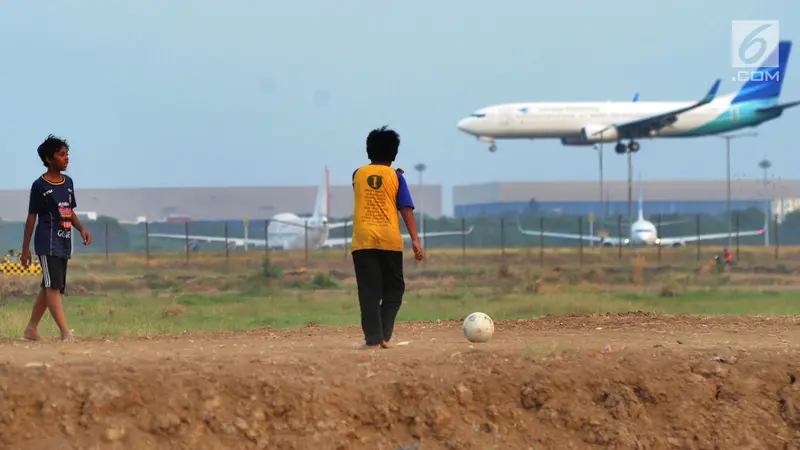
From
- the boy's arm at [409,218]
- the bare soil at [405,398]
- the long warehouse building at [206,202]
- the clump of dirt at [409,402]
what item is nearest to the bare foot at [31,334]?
the bare soil at [405,398]

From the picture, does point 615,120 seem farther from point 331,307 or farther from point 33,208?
point 33,208

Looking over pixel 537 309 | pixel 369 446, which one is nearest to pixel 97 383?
Answer: pixel 369 446

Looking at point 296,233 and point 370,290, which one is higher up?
point 370,290

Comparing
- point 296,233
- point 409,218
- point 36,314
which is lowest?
point 296,233

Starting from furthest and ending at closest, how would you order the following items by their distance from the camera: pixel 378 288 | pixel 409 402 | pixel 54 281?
1. pixel 54 281
2. pixel 378 288
3. pixel 409 402

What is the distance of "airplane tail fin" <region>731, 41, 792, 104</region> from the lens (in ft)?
250

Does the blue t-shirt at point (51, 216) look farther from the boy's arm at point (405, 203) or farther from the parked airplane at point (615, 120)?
the parked airplane at point (615, 120)

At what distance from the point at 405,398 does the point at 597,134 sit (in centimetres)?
6393

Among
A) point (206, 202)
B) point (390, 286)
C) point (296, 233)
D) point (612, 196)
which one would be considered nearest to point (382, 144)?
point (390, 286)

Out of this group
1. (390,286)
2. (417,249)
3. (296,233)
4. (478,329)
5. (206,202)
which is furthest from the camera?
Result: (206,202)

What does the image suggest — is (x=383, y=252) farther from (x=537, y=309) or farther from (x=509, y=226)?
(x=509, y=226)

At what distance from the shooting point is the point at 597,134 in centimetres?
7056

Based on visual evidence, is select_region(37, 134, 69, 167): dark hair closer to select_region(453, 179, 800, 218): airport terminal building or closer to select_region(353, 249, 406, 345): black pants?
select_region(353, 249, 406, 345): black pants

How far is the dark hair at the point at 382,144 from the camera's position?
9.59 metres
